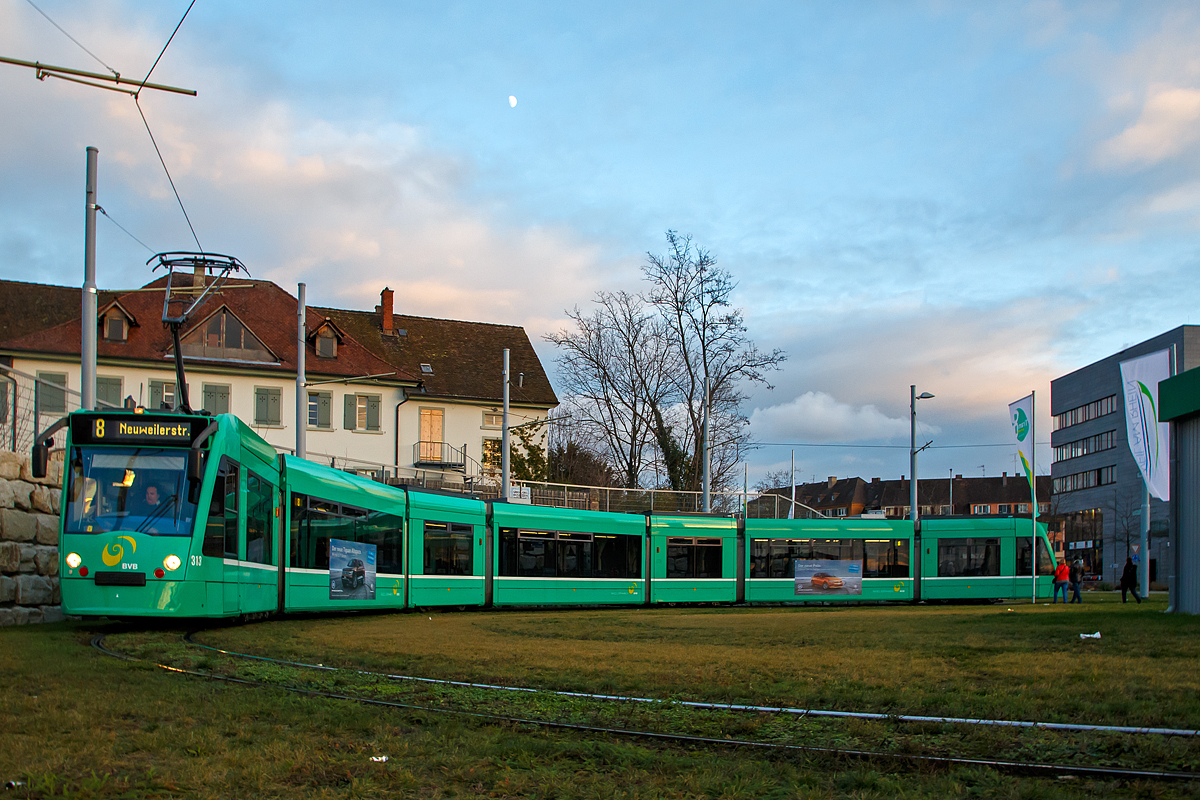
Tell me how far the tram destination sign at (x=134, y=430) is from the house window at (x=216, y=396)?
36669mm

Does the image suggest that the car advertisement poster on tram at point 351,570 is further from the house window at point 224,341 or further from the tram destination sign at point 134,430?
the house window at point 224,341

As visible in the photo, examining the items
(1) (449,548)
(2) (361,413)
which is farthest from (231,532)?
(2) (361,413)

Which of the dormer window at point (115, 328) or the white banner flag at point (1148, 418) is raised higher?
the dormer window at point (115, 328)

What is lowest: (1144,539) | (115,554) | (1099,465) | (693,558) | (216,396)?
(693,558)

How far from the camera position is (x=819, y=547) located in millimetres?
32781

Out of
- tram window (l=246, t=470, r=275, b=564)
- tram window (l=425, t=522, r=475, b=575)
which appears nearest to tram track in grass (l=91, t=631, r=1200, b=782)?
tram window (l=246, t=470, r=275, b=564)

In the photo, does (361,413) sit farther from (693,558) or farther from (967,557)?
(967,557)

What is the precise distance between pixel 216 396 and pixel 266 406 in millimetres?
2291

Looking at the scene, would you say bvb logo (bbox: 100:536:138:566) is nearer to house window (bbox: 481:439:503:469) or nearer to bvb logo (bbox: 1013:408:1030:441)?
bvb logo (bbox: 1013:408:1030:441)

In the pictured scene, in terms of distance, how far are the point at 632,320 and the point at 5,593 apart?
121ft

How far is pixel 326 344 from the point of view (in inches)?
2114

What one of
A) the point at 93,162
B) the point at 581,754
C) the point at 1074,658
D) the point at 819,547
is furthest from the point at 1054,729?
the point at 819,547

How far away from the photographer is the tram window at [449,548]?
2508 centimetres

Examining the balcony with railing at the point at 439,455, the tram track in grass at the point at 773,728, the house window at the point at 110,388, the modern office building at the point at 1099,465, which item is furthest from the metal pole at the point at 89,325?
the modern office building at the point at 1099,465
